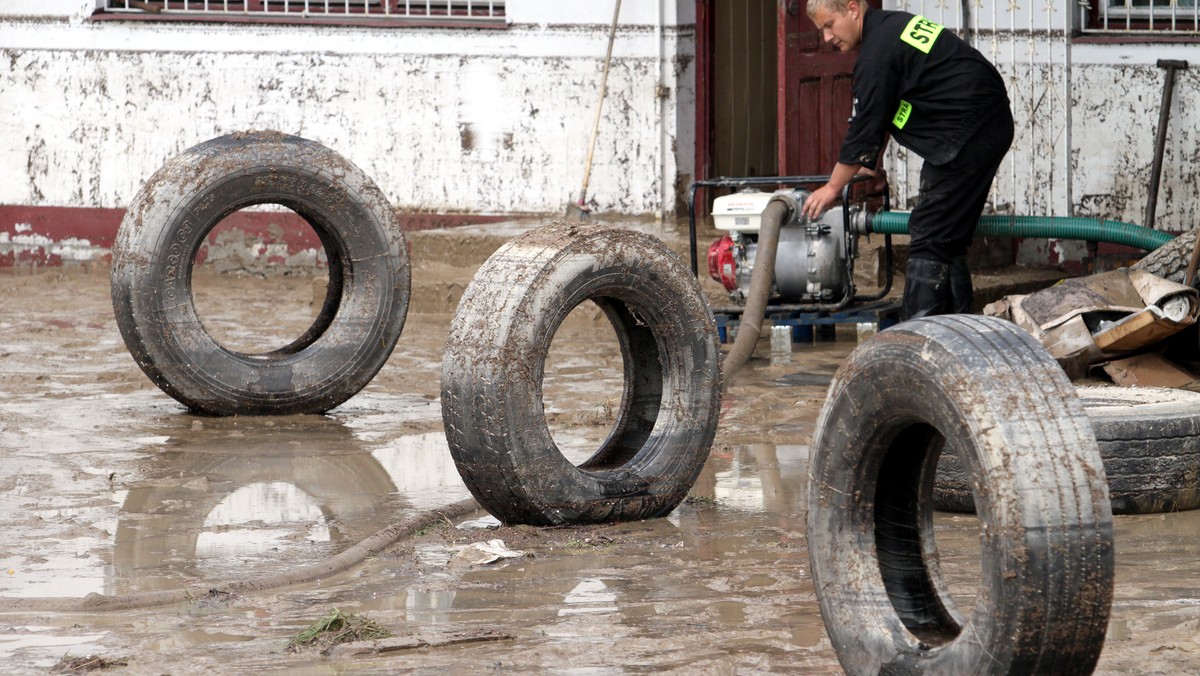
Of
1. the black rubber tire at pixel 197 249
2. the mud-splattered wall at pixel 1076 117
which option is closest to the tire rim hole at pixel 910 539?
the black rubber tire at pixel 197 249

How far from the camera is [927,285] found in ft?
24.4

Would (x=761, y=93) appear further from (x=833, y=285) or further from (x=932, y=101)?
(x=932, y=101)

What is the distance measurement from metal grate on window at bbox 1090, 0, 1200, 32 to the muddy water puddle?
176 inches

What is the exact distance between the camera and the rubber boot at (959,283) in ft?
24.7

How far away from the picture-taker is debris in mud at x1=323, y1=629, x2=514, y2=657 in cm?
401

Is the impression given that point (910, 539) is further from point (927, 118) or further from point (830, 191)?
point (927, 118)

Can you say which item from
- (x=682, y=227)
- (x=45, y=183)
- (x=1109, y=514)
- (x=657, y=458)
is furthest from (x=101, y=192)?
(x=1109, y=514)

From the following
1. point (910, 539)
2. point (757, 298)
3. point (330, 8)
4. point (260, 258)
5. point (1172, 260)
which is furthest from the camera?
point (260, 258)

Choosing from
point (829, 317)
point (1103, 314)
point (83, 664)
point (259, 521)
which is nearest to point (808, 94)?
point (829, 317)

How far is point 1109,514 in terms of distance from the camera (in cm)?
317

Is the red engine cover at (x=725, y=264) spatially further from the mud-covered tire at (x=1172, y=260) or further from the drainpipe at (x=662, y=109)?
the drainpipe at (x=662, y=109)

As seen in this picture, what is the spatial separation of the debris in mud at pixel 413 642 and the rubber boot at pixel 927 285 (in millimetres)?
3835

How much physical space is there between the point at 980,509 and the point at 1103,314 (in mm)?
4515

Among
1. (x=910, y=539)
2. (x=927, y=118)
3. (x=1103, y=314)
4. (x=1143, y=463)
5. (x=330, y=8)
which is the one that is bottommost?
(x=1143, y=463)
